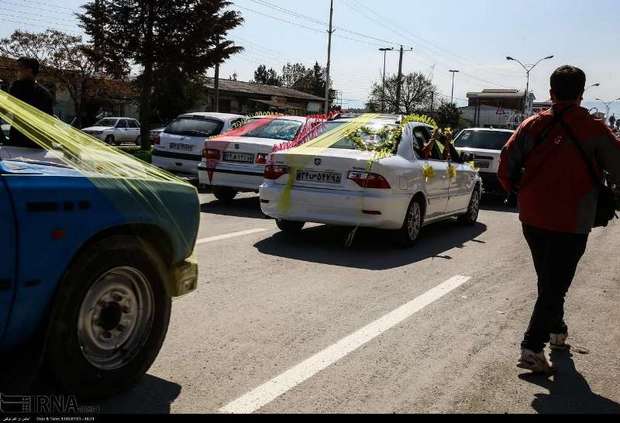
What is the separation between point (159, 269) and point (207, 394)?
0.74 metres

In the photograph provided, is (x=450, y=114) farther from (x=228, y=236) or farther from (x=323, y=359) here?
(x=323, y=359)

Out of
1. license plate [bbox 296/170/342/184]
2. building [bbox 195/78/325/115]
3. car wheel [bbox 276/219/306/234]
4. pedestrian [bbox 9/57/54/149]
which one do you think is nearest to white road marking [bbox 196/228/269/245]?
car wheel [bbox 276/219/306/234]

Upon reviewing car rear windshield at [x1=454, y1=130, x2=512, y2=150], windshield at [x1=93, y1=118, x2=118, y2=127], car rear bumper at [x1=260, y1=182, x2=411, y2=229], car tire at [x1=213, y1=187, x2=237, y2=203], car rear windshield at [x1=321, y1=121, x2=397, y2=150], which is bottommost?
car tire at [x1=213, y1=187, x2=237, y2=203]

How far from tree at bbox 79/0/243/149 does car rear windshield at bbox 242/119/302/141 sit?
17685mm

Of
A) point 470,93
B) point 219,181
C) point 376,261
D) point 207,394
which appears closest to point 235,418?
point 207,394

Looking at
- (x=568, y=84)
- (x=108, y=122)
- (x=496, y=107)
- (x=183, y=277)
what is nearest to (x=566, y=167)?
(x=568, y=84)

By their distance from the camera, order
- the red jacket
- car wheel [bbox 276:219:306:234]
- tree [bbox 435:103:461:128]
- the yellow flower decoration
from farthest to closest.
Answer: tree [bbox 435:103:461:128] → car wheel [bbox 276:219:306:234] → the yellow flower decoration → the red jacket

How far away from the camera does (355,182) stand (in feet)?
25.2

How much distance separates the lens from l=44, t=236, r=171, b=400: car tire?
3119mm

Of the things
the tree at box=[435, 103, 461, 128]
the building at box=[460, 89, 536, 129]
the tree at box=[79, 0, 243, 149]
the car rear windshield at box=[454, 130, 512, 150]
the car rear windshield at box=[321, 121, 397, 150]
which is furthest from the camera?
the building at box=[460, 89, 536, 129]

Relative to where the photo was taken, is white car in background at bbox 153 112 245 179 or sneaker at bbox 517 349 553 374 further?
white car in background at bbox 153 112 245 179

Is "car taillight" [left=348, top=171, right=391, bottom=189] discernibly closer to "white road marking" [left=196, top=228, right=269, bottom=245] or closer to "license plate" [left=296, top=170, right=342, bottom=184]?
"license plate" [left=296, top=170, right=342, bottom=184]

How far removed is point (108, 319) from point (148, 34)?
26.4 metres

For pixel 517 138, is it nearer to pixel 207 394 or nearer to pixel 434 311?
pixel 434 311
